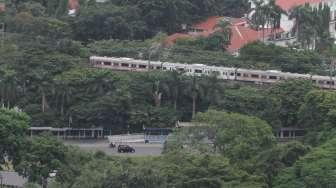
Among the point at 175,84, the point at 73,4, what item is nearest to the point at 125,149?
the point at 175,84

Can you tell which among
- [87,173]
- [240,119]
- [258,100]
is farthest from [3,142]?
[258,100]

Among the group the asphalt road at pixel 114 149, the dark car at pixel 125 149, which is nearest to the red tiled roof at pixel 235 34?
the asphalt road at pixel 114 149

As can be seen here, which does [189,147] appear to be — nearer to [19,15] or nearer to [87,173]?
[87,173]

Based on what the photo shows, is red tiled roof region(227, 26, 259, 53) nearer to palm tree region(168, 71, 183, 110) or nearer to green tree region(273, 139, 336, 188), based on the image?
palm tree region(168, 71, 183, 110)

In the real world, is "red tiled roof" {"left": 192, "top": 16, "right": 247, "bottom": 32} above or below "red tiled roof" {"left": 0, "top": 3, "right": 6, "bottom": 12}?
below

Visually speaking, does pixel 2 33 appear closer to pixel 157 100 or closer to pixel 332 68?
pixel 157 100

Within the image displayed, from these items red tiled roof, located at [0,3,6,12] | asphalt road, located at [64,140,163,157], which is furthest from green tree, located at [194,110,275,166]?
red tiled roof, located at [0,3,6,12]
